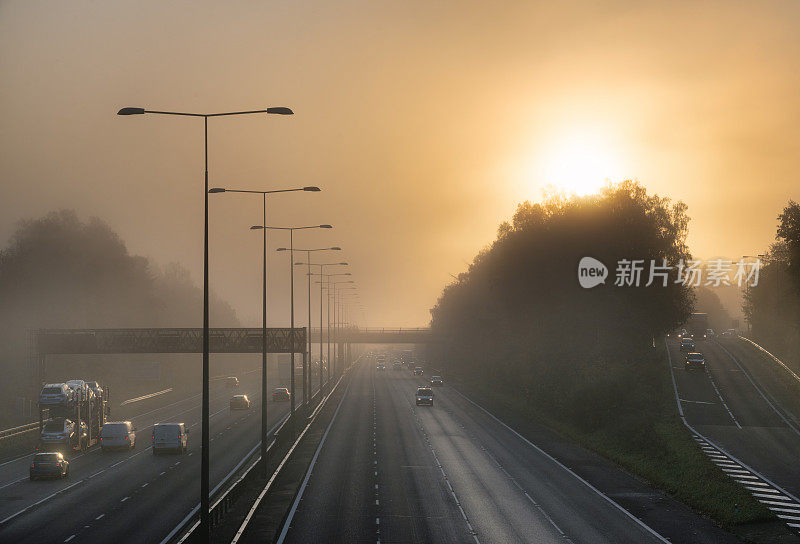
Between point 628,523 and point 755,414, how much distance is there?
4496 cm

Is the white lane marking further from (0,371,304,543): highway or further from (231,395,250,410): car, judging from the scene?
(231,395,250,410): car

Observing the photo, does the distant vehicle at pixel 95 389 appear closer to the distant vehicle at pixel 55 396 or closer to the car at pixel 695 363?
the distant vehicle at pixel 55 396

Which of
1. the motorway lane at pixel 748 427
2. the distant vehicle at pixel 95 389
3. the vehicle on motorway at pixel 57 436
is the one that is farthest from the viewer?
→ the distant vehicle at pixel 95 389

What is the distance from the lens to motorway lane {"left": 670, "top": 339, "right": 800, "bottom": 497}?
52.6 m

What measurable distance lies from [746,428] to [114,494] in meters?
45.9

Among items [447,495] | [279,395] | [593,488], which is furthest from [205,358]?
[279,395]

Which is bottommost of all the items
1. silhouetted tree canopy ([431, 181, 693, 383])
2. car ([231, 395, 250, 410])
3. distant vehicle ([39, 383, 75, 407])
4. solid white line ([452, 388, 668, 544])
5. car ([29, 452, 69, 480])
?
solid white line ([452, 388, 668, 544])

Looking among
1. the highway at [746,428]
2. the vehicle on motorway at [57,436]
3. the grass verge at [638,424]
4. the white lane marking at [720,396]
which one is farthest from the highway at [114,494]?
the white lane marking at [720,396]

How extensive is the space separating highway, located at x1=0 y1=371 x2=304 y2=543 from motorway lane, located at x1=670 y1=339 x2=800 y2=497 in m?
30.0

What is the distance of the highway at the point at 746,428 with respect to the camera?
45.9 m

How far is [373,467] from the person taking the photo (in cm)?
5341

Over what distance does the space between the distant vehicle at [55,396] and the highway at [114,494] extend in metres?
3.92

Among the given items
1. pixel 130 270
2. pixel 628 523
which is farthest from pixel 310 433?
pixel 130 270

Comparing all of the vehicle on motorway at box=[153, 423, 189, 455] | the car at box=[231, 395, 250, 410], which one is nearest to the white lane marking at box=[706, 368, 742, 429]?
the vehicle on motorway at box=[153, 423, 189, 455]
